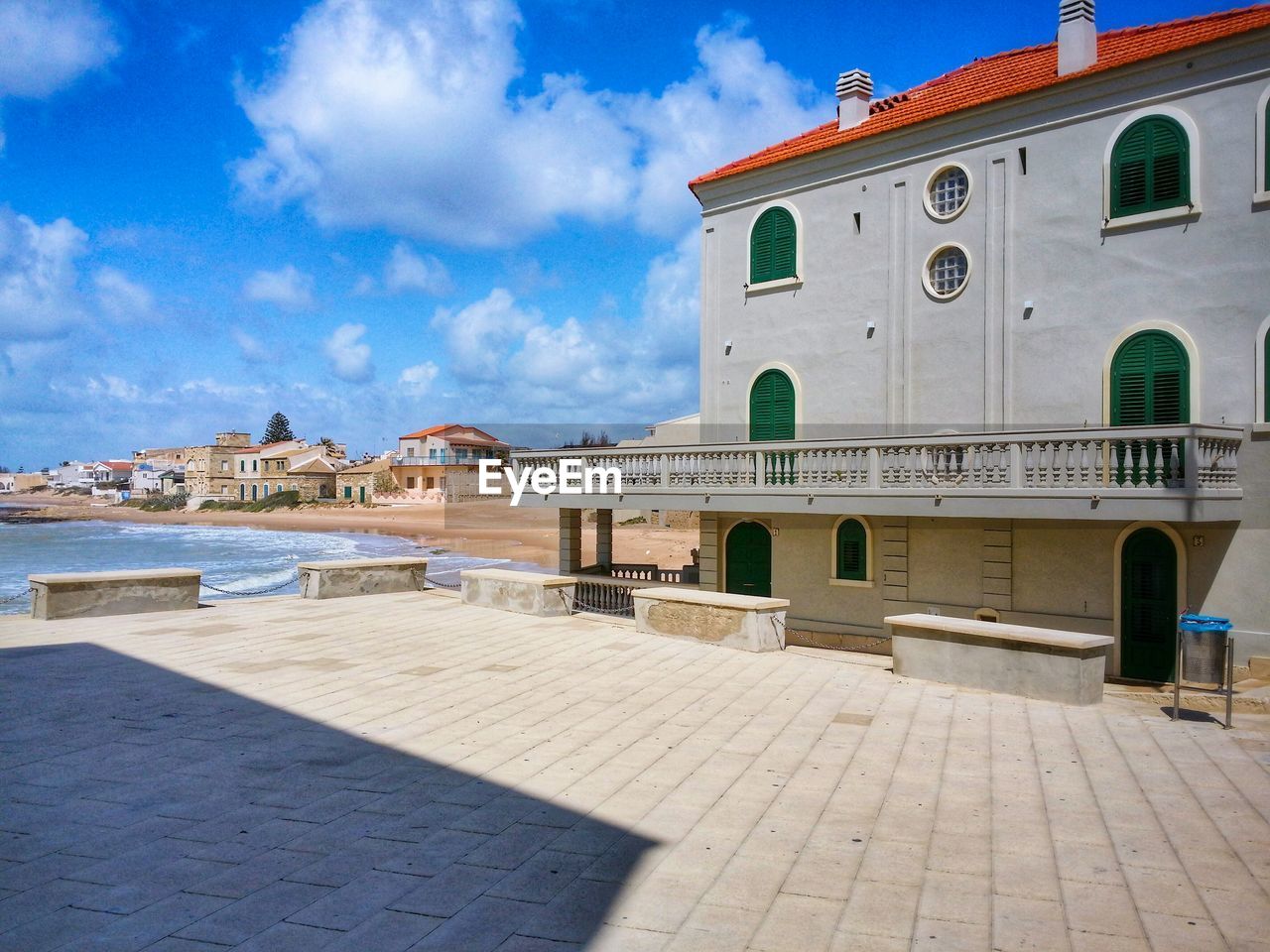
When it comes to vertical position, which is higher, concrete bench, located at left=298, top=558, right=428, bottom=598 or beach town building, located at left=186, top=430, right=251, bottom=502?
beach town building, located at left=186, top=430, right=251, bottom=502

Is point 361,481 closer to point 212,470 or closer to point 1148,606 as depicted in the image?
point 212,470

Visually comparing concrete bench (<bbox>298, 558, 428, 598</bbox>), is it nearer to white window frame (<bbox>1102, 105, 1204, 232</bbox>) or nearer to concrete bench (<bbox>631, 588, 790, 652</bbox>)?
concrete bench (<bbox>631, 588, 790, 652</bbox>)

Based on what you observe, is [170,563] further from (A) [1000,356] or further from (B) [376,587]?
(A) [1000,356]

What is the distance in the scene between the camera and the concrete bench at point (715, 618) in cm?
1259

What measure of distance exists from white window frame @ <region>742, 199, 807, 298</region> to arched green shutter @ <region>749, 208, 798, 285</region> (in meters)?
0.05

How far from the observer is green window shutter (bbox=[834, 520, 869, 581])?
58.6 ft

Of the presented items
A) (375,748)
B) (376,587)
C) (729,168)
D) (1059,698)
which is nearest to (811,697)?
(1059,698)

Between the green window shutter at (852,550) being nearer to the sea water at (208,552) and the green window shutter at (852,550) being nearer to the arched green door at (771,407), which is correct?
the arched green door at (771,407)

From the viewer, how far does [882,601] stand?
17.5 metres

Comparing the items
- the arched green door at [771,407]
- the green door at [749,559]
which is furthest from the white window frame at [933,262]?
the green door at [749,559]

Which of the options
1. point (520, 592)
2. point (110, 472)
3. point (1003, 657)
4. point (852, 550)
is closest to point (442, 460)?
point (520, 592)

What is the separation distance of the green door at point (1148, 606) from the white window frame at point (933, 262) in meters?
5.87

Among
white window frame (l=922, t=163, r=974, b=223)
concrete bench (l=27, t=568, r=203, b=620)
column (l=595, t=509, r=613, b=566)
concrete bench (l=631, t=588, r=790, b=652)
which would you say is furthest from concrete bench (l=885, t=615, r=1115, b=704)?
column (l=595, t=509, r=613, b=566)

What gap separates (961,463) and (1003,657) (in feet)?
18.0
